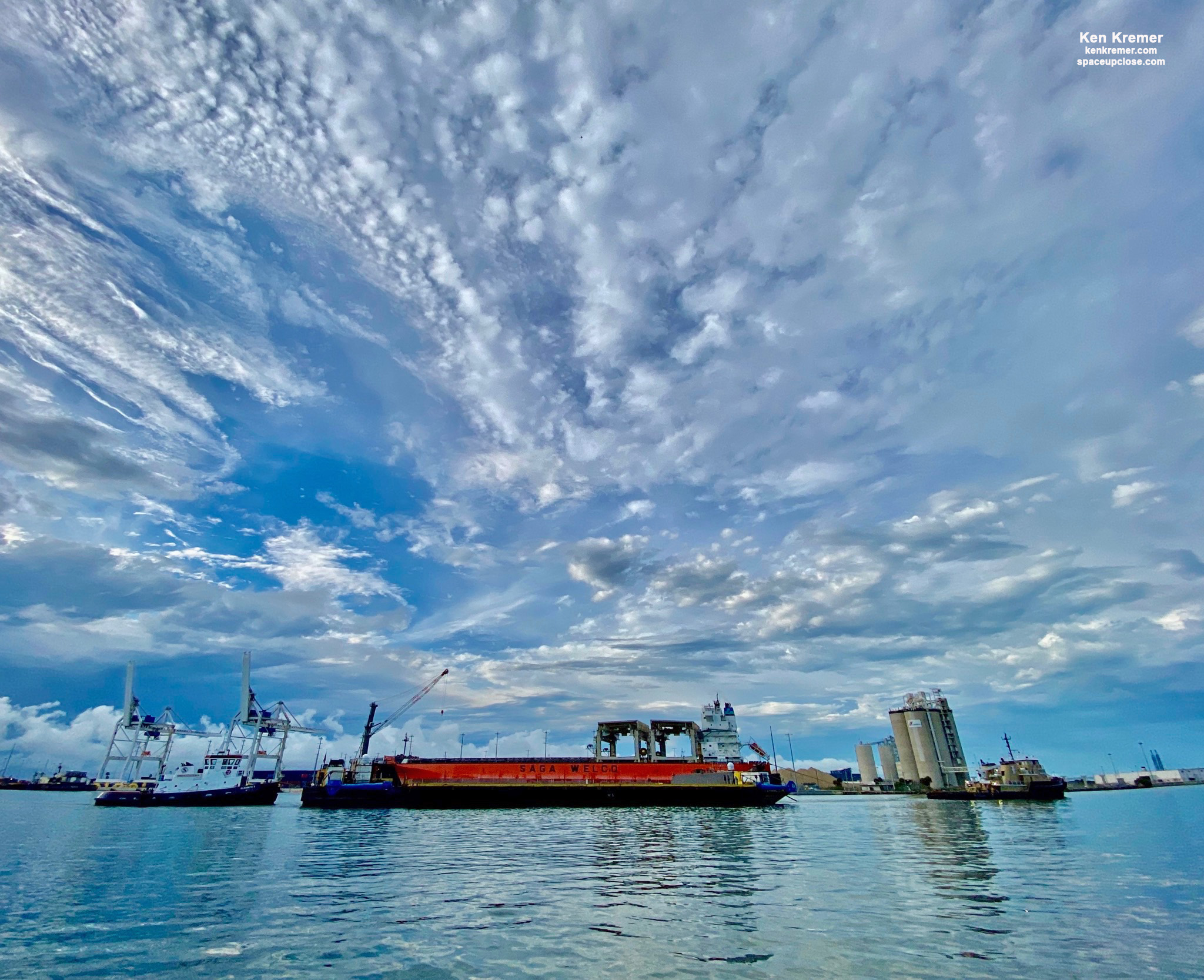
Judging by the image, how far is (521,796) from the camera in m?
75.2

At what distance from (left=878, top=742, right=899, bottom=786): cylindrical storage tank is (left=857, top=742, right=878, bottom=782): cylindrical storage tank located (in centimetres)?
445

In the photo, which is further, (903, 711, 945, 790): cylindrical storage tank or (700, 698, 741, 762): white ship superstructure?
(903, 711, 945, 790): cylindrical storage tank

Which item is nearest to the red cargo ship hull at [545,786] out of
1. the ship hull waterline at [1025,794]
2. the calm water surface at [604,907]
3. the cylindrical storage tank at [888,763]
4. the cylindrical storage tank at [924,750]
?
the calm water surface at [604,907]

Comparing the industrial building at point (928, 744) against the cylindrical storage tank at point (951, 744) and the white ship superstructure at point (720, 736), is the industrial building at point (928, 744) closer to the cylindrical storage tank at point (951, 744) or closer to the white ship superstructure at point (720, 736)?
the cylindrical storage tank at point (951, 744)

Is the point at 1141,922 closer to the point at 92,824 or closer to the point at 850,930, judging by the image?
the point at 850,930

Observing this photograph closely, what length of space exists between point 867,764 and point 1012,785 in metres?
95.9

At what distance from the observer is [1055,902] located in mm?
16562

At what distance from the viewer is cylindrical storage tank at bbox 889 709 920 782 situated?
145m

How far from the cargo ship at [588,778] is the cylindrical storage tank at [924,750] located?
235 feet

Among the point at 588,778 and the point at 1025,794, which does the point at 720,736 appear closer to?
the point at 588,778

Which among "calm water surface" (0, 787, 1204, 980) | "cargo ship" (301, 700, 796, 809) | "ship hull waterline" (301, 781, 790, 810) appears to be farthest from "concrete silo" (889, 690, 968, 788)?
"calm water surface" (0, 787, 1204, 980)

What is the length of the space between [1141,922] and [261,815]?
74610 millimetres

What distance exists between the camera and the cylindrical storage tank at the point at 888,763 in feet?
573

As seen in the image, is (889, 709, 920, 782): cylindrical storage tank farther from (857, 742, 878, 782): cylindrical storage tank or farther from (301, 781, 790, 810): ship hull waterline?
(301, 781, 790, 810): ship hull waterline
